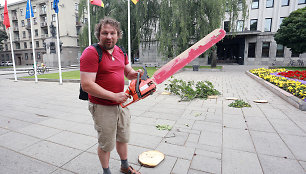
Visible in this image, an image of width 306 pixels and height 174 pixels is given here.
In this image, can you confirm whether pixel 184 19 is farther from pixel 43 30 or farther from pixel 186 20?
pixel 43 30

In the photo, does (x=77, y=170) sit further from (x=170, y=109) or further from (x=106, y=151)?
(x=170, y=109)

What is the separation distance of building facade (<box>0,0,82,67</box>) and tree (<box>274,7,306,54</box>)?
33.8 m

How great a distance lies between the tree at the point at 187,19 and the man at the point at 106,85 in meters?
15.7

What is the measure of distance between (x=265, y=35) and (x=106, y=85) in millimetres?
29933

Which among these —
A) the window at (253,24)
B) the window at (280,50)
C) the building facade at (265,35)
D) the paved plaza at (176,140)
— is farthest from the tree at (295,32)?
the paved plaza at (176,140)

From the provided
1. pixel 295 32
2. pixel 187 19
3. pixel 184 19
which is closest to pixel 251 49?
pixel 295 32

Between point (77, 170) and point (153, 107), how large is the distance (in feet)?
10.5

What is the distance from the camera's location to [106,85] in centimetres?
181

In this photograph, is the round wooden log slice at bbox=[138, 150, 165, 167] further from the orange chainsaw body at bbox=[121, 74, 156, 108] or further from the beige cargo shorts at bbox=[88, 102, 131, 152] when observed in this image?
the orange chainsaw body at bbox=[121, 74, 156, 108]

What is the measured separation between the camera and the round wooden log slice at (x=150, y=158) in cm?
242

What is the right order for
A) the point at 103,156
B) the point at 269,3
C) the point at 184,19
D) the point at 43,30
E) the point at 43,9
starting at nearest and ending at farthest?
the point at 103,156, the point at 184,19, the point at 269,3, the point at 43,9, the point at 43,30

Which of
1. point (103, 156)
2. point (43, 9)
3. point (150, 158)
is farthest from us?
point (43, 9)

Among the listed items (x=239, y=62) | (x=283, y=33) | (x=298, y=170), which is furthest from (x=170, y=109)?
(x=239, y=62)

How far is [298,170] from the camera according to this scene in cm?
228
